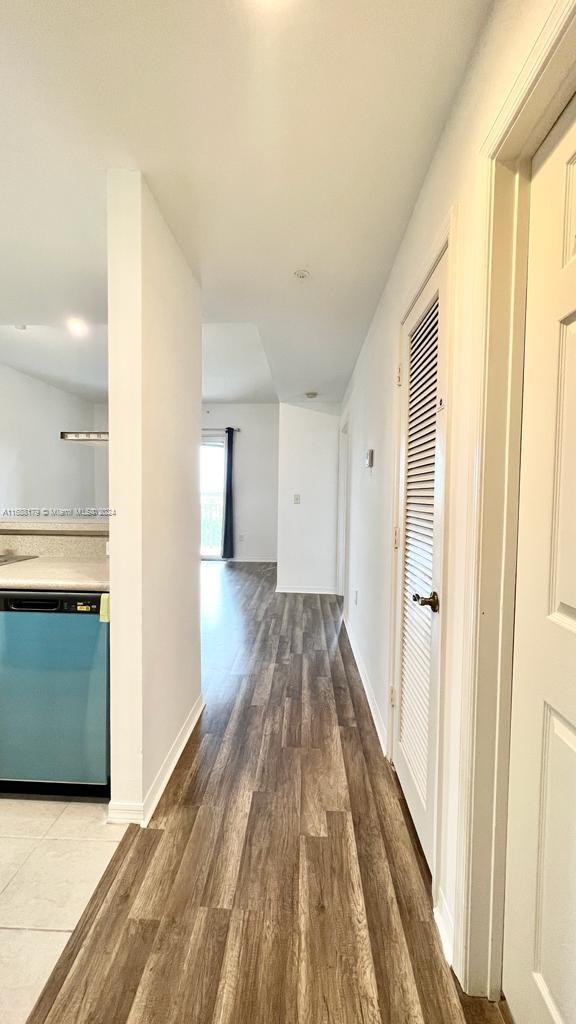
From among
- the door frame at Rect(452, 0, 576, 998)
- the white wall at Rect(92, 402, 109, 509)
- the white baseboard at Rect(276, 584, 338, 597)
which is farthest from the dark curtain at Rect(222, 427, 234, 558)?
the door frame at Rect(452, 0, 576, 998)

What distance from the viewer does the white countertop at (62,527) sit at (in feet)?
7.59

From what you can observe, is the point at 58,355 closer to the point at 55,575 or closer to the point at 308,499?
the point at 308,499

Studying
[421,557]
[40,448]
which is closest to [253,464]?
[40,448]

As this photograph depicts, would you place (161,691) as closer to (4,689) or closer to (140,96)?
(4,689)

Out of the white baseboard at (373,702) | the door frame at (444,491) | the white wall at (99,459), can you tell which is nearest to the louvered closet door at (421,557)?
the door frame at (444,491)

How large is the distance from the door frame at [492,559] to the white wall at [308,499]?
4.46 meters

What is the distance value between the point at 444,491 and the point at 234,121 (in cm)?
130

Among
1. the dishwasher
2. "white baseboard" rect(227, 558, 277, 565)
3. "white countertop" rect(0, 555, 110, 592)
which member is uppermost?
"white countertop" rect(0, 555, 110, 592)

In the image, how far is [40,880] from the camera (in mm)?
1381

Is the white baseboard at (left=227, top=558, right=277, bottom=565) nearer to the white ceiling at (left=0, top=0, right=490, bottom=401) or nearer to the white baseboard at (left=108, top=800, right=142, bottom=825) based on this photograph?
the white ceiling at (left=0, top=0, right=490, bottom=401)

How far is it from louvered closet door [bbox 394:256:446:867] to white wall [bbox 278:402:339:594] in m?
3.63

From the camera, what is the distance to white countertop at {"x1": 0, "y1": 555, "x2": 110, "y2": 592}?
1.66m

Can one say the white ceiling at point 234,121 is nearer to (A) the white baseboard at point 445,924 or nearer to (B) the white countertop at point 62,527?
(B) the white countertop at point 62,527

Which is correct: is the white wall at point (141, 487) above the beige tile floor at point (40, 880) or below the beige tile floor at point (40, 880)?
above
